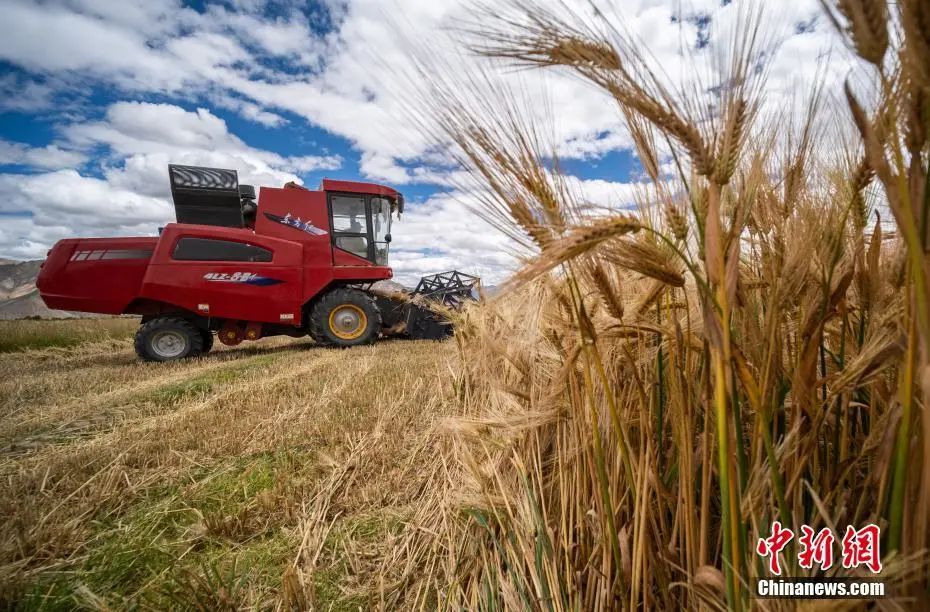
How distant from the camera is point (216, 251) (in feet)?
21.5

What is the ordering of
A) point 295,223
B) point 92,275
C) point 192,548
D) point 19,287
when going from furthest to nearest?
point 19,287
point 295,223
point 92,275
point 192,548

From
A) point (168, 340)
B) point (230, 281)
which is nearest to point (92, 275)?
point (168, 340)

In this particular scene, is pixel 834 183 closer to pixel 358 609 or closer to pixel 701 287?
pixel 701 287

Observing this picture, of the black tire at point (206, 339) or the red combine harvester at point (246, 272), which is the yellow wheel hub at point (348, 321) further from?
the black tire at point (206, 339)

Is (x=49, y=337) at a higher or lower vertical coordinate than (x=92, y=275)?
lower

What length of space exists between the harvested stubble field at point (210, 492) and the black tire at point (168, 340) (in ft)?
8.36

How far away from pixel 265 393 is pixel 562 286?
326 cm

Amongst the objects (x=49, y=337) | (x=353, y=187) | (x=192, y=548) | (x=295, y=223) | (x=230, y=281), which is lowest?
(x=192, y=548)

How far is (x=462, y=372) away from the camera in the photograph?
7.32 ft

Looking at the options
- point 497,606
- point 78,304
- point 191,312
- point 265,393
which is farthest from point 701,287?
point 78,304

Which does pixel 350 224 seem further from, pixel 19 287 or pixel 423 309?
pixel 19 287

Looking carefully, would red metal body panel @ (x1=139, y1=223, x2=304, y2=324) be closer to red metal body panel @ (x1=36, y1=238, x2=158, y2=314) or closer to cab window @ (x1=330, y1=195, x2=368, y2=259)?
red metal body panel @ (x1=36, y1=238, x2=158, y2=314)

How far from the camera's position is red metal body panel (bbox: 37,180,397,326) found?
20.8 feet

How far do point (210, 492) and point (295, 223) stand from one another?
5.95 metres
